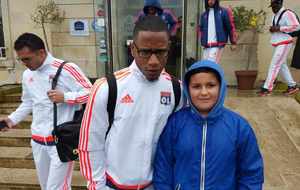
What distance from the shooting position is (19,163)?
4.49 m

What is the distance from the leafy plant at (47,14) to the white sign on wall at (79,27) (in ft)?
0.97

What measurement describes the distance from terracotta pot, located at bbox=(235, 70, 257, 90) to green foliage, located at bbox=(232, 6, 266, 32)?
3.08ft

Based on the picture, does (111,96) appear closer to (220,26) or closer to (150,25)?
(150,25)

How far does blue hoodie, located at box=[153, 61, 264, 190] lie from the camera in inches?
69.5

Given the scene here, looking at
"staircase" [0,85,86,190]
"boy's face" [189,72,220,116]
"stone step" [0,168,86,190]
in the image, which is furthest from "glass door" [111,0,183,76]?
"boy's face" [189,72,220,116]

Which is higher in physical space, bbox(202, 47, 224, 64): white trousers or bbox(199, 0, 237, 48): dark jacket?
bbox(199, 0, 237, 48): dark jacket

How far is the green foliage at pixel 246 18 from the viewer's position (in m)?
6.72

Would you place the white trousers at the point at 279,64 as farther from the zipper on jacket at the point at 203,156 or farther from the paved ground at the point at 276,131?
the zipper on jacket at the point at 203,156

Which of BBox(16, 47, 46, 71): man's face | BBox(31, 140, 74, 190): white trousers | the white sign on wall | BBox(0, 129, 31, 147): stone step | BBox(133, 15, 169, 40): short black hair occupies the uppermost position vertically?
the white sign on wall

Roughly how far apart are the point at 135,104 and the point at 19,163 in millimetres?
3331

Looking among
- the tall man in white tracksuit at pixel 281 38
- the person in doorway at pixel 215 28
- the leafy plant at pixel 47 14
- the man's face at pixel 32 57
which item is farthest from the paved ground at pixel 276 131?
the leafy plant at pixel 47 14

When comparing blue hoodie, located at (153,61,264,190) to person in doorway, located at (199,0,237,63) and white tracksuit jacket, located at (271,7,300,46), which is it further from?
white tracksuit jacket, located at (271,7,300,46)

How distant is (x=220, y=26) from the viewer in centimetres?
581

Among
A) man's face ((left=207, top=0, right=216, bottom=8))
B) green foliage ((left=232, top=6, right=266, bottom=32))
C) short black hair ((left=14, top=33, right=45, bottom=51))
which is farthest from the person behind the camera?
green foliage ((left=232, top=6, right=266, bottom=32))
